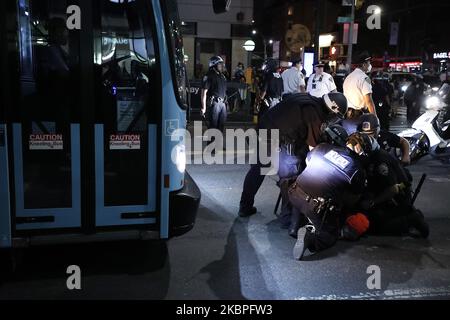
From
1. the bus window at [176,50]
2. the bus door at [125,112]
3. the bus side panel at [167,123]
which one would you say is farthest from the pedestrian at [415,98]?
the bus door at [125,112]

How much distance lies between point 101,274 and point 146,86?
1.75m

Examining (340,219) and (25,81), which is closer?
(25,81)

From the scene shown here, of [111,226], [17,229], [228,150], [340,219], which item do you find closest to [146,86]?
[111,226]

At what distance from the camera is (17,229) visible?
171 inches

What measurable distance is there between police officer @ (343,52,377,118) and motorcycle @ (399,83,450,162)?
71.4 inches

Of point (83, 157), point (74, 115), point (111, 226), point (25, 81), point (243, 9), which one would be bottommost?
point (111, 226)

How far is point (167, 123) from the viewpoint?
4.56 m

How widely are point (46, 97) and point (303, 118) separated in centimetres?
279

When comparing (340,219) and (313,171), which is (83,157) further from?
(340,219)

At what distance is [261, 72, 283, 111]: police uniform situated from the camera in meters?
12.3

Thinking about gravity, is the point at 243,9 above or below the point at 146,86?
above

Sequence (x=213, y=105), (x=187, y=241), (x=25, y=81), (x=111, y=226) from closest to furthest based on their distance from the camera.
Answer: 1. (x=25, y=81)
2. (x=111, y=226)
3. (x=187, y=241)
4. (x=213, y=105)

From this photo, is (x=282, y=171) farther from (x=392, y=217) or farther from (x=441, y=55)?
(x=441, y=55)

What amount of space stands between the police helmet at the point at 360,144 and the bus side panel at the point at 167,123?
195 cm
